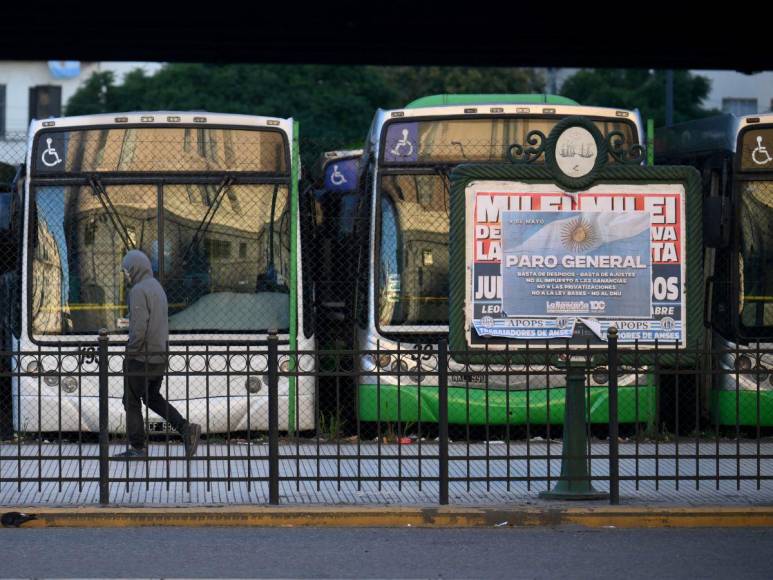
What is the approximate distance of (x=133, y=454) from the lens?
10.7 metres

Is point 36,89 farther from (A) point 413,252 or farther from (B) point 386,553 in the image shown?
(B) point 386,553

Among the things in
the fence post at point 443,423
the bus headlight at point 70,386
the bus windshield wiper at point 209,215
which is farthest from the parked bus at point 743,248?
the bus headlight at point 70,386

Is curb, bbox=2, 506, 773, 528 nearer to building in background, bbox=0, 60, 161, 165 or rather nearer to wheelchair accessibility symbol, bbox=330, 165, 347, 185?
wheelchair accessibility symbol, bbox=330, 165, 347, 185

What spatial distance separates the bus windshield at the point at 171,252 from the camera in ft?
46.2

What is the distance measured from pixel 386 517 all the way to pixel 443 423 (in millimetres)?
839

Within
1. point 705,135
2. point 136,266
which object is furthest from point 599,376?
point 705,135

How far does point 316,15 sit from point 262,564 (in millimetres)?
7898

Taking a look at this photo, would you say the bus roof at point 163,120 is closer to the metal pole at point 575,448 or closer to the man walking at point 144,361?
the man walking at point 144,361

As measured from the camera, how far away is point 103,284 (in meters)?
14.1

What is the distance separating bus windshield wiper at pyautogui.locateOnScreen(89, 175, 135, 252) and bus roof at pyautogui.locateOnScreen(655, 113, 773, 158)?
616 centimetres

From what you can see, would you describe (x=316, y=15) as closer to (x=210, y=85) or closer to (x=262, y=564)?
(x=262, y=564)

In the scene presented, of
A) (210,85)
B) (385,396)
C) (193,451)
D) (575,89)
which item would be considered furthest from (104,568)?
(575,89)

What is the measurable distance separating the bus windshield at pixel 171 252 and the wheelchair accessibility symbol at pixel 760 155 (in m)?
4.81

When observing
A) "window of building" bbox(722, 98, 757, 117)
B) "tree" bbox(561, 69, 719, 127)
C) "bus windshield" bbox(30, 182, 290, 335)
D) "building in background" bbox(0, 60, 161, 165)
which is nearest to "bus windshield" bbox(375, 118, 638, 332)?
"bus windshield" bbox(30, 182, 290, 335)
